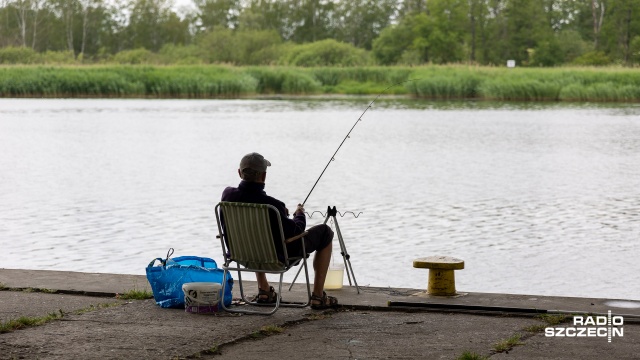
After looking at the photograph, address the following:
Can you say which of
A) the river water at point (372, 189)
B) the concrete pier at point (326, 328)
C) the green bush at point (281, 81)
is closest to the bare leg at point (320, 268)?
the concrete pier at point (326, 328)

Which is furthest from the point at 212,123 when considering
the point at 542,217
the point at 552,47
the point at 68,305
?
the point at 552,47

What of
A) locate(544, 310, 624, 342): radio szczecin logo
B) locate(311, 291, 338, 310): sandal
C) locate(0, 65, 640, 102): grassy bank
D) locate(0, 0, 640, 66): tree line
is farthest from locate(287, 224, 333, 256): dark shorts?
locate(0, 0, 640, 66): tree line

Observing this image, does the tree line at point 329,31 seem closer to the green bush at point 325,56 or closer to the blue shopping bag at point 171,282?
the green bush at point 325,56

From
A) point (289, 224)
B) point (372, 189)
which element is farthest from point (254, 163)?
point (372, 189)

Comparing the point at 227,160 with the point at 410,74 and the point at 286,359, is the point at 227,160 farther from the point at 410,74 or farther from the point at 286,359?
the point at 410,74

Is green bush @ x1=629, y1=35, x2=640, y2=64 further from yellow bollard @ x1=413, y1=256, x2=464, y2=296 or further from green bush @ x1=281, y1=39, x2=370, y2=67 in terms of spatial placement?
yellow bollard @ x1=413, y1=256, x2=464, y2=296

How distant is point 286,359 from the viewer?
506cm

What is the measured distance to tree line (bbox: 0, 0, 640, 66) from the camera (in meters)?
74.1

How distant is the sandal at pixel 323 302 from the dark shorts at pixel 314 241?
26 centimetres

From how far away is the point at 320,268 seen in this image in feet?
20.7

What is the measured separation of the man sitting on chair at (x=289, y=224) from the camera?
6160 mm

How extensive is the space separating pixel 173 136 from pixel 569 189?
537 inches

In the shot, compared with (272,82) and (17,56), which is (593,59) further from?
(17,56)

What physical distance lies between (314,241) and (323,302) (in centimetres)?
34
